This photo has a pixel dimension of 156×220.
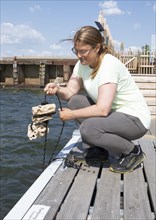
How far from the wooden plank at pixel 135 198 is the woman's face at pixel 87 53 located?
1030 millimetres

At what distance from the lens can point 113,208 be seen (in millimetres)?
2480

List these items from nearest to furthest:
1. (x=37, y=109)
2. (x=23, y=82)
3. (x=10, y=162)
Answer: (x=37, y=109)
(x=10, y=162)
(x=23, y=82)

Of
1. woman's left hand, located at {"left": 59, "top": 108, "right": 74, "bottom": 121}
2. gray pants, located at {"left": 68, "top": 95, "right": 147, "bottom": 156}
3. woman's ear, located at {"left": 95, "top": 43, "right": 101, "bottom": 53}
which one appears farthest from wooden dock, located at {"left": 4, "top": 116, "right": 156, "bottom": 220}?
woman's ear, located at {"left": 95, "top": 43, "right": 101, "bottom": 53}

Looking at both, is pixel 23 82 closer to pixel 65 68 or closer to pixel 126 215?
pixel 65 68

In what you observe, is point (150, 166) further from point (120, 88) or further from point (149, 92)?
point (149, 92)

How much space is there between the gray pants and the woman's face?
0.48m

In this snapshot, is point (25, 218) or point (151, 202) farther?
point (151, 202)

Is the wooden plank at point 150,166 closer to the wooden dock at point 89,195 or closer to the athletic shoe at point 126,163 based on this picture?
the wooden dock at point 89,195

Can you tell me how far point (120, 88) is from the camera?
3.12 meters

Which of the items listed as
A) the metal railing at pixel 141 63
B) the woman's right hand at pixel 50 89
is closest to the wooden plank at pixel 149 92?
the woman's right hand at pixel 50 89

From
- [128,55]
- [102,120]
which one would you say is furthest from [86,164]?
[128,55]

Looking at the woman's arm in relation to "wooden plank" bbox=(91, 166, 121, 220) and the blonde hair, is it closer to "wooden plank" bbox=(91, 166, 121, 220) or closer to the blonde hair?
the blonde hair

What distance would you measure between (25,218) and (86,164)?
1217 millimetres

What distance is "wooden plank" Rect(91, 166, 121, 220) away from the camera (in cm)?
238
